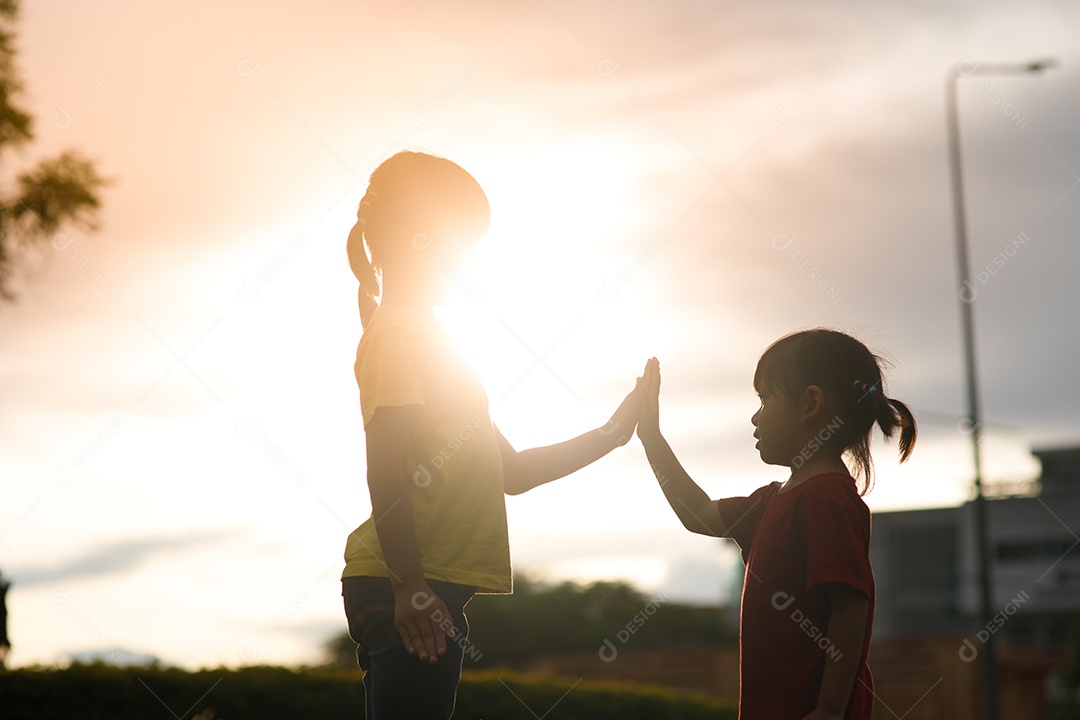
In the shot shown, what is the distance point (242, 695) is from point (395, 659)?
580 centimetres

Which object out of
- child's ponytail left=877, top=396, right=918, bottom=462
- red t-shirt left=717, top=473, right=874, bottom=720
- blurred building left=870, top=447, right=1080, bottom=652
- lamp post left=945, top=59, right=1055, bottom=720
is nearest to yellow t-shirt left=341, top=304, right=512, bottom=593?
red t-shirt left=717, top=473, right=874, bottom=720

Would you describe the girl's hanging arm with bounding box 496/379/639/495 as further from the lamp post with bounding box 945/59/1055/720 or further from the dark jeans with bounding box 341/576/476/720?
the lamp post with bounding box 945/59/1055/720

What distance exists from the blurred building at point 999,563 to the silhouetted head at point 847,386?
1788 inches

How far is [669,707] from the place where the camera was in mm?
11695

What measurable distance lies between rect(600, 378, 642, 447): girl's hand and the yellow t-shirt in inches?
26.9

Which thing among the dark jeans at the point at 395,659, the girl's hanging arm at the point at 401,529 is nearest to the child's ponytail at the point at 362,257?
the girl's hanging arm at the point at 401,529

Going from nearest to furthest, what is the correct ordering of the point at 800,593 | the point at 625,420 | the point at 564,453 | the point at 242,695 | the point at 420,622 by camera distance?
the point at 420,622
the point at 800,593
the point at 564,453
the point at 625,420
the point at 242,695

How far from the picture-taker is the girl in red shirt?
2.57m

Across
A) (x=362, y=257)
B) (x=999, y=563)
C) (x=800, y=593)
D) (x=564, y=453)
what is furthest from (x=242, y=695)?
(x=999, y=563)

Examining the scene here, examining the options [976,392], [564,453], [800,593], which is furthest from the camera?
[976,392]

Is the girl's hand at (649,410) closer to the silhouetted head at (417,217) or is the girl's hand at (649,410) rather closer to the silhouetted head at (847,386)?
the silhouetted head at (847,386)

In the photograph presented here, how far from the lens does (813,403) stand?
9.43 ft

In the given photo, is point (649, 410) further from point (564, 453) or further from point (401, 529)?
point (401, 529)

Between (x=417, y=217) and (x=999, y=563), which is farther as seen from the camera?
(x=999, y=563)
